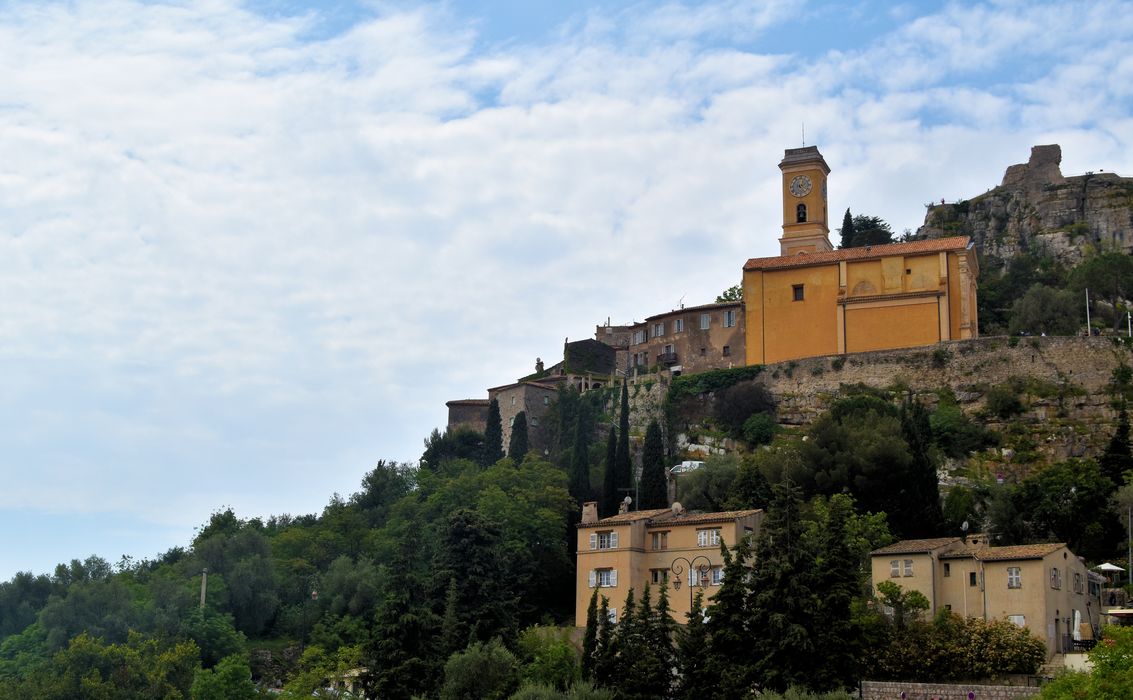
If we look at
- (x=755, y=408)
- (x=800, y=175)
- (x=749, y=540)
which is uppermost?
(x=800, y=175)

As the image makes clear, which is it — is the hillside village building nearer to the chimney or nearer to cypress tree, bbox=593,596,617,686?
the chimney

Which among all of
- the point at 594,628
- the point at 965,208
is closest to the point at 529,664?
the point at 594,628

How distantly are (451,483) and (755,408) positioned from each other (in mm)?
16447

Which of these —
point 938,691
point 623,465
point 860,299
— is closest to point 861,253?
point 860,299

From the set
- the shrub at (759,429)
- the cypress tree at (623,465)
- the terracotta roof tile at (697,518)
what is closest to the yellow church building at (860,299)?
the shrub at (759,429)

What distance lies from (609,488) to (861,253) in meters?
21.0

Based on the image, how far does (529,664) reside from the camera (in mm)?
52562

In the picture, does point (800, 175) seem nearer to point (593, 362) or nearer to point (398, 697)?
point (593, 362)

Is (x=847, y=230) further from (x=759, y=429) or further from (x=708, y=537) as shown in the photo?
(x=708, y=537)

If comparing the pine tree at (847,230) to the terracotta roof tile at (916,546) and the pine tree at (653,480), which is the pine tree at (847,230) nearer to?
the pine tree at (653,480)

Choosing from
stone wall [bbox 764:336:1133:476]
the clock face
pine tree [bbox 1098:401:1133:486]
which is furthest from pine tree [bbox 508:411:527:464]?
pine tree [bbox 1098:401:1133:486]

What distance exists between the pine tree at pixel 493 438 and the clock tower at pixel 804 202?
66.1ft

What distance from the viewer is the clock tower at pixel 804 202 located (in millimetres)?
89938

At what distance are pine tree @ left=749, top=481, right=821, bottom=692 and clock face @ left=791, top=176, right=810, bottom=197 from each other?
Result: 150 ft
